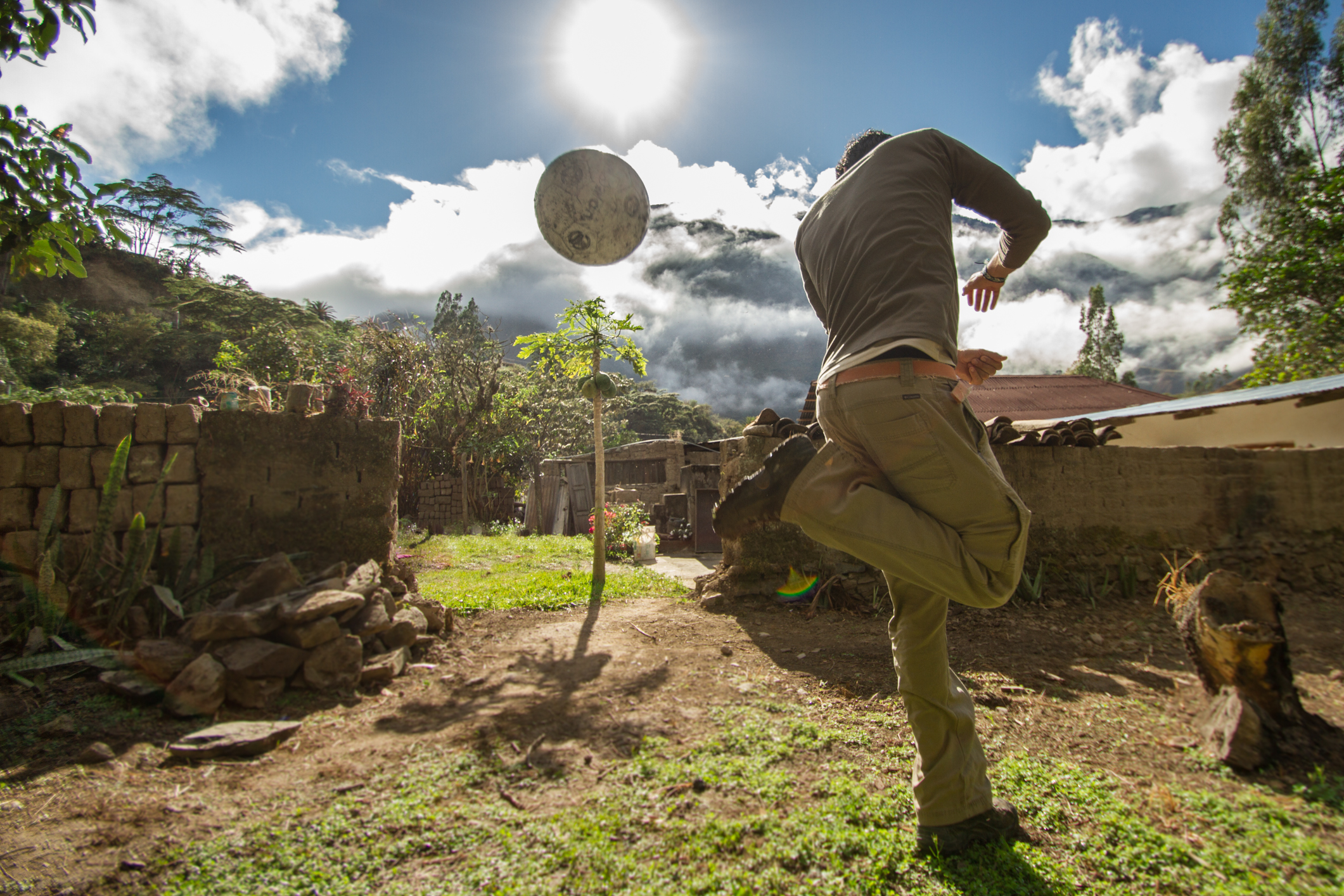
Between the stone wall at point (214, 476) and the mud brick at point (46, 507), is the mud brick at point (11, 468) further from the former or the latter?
the mud brick at point (46, 507)

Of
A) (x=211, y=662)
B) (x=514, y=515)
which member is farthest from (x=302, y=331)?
(x=211, y=662)

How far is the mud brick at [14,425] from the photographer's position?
13.1 feet

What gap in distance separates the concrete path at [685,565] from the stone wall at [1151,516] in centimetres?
Answer: 229

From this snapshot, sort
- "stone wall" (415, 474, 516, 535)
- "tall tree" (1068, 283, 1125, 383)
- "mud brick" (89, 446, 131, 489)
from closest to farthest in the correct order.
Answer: "mud brick" (89, 446, 131, 489), "stone wall" (415, 474, 516, 535), "tall tree" (1068, 283, 1125, 383)

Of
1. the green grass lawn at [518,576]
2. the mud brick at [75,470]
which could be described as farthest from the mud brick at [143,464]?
the green grass lawn at [518,576]

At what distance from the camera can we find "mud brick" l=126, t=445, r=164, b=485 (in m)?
4.24

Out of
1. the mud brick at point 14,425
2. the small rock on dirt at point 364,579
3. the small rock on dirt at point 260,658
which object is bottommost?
the small rock on dirt at point 260,658

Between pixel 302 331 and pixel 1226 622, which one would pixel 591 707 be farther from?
pixel 302 331

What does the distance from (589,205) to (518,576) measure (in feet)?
15.4

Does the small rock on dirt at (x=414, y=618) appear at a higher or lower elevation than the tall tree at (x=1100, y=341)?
lower

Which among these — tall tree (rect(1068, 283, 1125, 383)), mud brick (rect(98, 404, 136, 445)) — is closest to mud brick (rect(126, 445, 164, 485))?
mud brick (rect(98, 404, 136, 445))

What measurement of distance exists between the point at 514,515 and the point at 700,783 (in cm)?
1535

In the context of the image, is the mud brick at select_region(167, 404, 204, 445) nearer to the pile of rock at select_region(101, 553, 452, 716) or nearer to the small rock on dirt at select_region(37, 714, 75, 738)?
the pile of rock at select_region(101, 553, 452, 716)

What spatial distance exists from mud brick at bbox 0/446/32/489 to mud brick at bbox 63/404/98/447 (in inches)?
10.4
